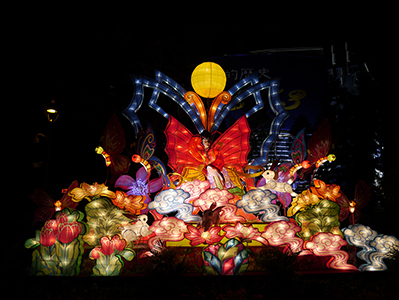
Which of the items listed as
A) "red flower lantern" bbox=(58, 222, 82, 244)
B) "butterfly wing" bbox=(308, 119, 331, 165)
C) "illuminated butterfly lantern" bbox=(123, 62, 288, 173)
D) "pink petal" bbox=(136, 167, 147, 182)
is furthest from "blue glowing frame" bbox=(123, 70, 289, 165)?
"red flower lantern" bbox=(58, 222, 82, 244)

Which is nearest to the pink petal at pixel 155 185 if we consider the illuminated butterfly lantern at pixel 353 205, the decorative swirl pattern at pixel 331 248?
the decorative swirl pattern at pixel 331 248

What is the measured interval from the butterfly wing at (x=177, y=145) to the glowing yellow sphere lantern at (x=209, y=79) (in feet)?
→ 3.24

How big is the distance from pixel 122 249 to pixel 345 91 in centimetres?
1521

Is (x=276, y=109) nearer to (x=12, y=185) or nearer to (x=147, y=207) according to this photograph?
(x=147, y=207)

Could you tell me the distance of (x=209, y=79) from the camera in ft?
24.2

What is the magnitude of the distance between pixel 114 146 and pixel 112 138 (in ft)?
0.51

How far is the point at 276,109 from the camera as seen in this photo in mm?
7355

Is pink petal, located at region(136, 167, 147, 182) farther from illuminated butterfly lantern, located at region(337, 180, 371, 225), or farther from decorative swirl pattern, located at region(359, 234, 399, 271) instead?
decorative swirl pattern, located at region(359, 234, 399, 271)

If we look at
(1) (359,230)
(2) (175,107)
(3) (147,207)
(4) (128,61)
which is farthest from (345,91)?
(3) (147,207)

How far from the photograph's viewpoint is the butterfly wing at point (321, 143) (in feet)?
21.7

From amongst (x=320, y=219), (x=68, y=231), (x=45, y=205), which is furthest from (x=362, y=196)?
(x=45, y=205)

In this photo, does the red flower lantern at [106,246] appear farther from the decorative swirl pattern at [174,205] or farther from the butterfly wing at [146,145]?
the butterfly wing at [146,145]

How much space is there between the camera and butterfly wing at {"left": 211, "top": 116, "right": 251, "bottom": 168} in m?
7.16

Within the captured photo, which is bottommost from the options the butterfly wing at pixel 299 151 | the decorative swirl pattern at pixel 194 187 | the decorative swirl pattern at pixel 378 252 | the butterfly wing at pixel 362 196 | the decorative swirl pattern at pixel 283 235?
the decorative swirl pattern at pixel 378 252
